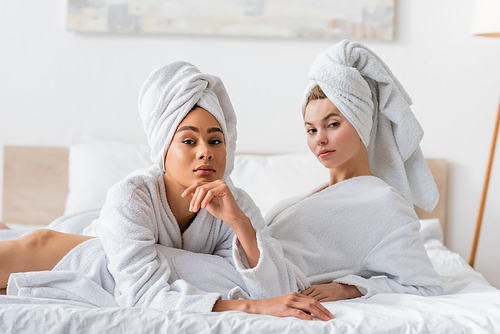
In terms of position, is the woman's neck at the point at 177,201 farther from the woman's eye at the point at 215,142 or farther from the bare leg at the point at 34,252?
the bare leg at the point at 34,252

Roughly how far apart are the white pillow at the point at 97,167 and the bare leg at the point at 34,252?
0.89 metres

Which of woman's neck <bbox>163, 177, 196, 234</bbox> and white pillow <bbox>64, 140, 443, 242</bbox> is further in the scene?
white pillow <bbox>64, 140, 443, 242</bbox>

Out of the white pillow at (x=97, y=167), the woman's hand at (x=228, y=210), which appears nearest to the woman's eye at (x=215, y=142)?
the woman's hand at (x=228, y=210)

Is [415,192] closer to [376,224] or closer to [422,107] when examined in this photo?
[376,224]

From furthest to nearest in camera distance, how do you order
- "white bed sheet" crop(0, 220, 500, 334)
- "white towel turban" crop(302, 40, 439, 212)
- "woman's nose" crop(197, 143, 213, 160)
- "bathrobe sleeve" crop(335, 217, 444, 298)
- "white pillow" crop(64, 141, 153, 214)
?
"white pillow" crop(64, 141, 153, 214), "white towel turban" crop(302, 40, 439, 212), "bathrobe sleeve" crop(335, 217, 444, 298), "woman's nose" crop(197, 143, 213, 160), "white bed sheet" crop(0, 220, 500, 334)

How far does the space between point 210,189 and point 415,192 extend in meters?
0.80

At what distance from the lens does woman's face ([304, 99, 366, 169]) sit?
1379mm

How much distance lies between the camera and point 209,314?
0.91 metres

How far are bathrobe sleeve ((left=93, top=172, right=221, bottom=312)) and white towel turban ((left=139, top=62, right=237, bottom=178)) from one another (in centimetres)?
13

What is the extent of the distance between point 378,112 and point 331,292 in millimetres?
617

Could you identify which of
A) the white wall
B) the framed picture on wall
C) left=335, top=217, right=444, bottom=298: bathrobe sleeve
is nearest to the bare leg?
left=335, top=217, right=444, bottom=298: bathrobe sleeve

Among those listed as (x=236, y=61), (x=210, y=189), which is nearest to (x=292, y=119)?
(x=236, y=61)

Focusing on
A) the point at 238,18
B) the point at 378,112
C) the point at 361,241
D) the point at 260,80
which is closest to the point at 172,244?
the point at 361,241

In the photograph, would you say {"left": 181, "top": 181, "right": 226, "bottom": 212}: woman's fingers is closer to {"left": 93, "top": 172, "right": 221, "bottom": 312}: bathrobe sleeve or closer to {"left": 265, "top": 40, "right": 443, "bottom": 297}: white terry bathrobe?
{"left": 93, "top": 172, "right": 221, "bottom": 312}: bathrobe sleeve
